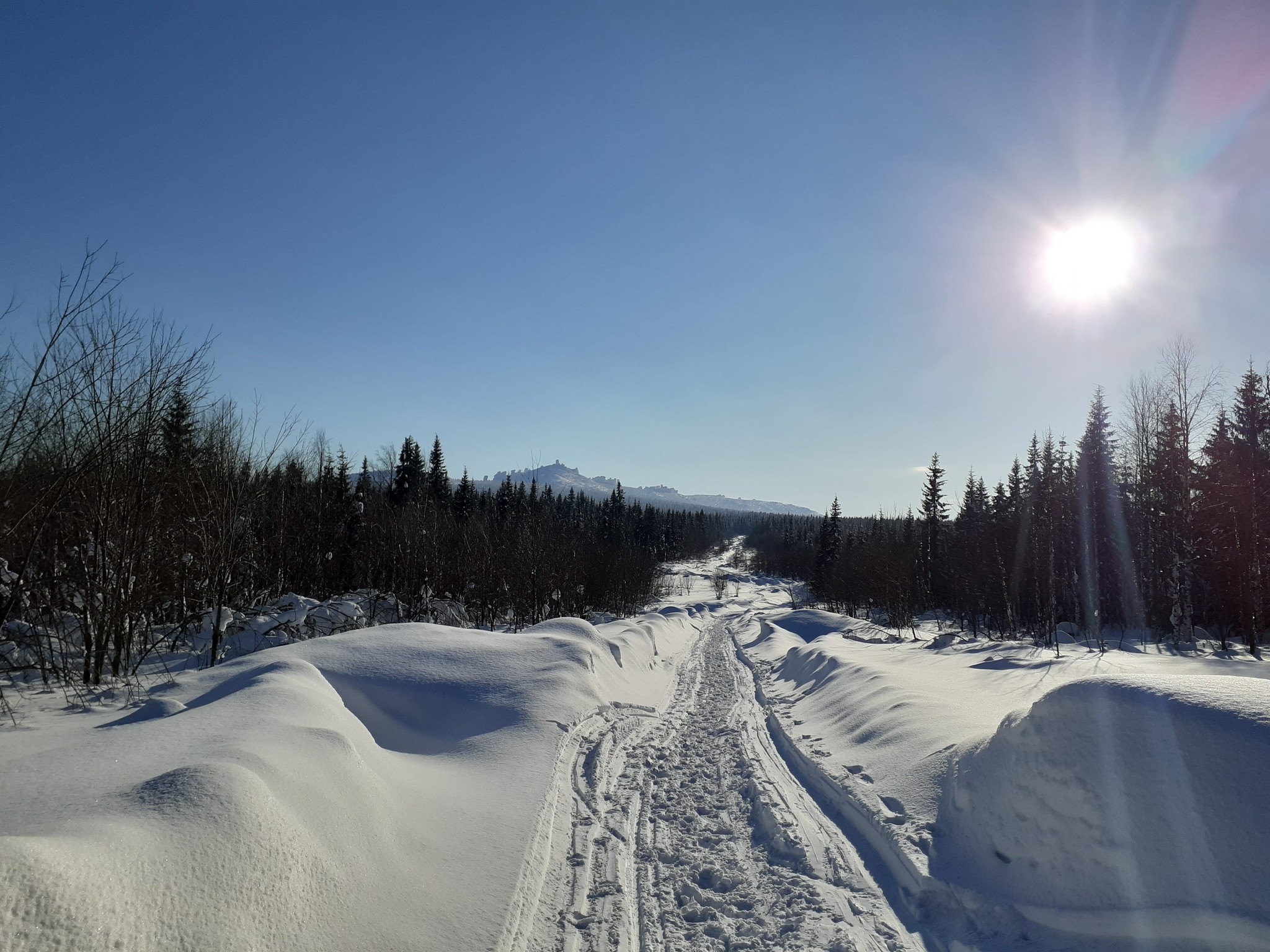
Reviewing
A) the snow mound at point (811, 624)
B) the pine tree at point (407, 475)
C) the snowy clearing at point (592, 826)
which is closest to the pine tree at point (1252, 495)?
the snow mound at point (811, 624)

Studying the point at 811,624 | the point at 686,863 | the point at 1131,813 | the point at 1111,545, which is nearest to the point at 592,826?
the point at 686,863

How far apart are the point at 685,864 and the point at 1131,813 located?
301cm

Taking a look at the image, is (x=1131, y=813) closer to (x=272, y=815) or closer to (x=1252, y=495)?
(x=272, y=815)

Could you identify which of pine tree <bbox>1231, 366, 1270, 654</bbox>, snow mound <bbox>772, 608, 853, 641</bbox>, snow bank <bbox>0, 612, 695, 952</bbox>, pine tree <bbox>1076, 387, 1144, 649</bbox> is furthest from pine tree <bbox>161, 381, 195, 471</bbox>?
pine tree <bbox>1076, 387, 1144, 649</bbox>

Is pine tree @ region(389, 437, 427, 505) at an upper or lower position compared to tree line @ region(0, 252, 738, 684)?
upper

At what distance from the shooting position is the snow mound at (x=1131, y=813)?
300 cm

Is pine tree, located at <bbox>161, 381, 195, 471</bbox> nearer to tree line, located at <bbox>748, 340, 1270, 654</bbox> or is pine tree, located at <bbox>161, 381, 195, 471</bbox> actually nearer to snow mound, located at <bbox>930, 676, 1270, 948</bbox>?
snow mound, located at <bbox>930, 676, 1270, 948</bbox>

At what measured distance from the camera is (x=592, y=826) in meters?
5.25

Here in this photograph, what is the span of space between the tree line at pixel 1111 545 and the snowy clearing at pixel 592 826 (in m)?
22.9

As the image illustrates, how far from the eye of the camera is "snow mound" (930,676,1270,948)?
3.00 metres

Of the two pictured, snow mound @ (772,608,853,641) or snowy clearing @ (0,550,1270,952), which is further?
snow mound @ (772,608,853,641)

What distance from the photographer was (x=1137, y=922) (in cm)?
318

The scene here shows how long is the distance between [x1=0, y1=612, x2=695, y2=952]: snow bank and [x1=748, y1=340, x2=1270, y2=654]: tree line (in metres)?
25.3

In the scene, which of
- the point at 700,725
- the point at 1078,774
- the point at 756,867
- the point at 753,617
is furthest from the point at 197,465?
the point at 753,617
